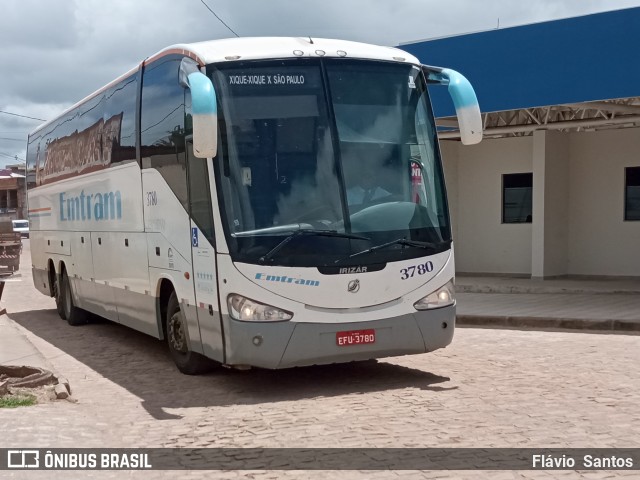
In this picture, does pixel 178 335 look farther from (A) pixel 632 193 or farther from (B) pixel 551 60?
(A) pixel 632 193

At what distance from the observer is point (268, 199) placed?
824cm

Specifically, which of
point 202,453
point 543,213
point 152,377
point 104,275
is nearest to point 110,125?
point 104,275

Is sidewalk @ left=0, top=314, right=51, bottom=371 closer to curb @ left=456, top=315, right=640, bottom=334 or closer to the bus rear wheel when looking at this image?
the bus rear wheel

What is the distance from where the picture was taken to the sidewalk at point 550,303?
13.8 meters

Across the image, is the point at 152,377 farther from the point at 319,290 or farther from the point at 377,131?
the point at 377,131

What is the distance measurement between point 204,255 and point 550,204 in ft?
41.9

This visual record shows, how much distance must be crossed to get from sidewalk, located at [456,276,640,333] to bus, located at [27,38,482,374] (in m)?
5.38

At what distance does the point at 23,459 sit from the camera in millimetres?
6422

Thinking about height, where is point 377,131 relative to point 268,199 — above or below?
above

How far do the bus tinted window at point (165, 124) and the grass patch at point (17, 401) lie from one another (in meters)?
2.44

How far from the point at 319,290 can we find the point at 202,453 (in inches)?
86.7

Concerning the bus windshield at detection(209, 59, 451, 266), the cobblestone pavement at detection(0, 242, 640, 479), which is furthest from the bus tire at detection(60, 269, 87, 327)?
the bus windshield at detection(209, 59, 451, 266)

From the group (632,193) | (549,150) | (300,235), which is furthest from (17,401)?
(632,193)

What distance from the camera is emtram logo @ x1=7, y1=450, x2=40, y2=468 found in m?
6.30
